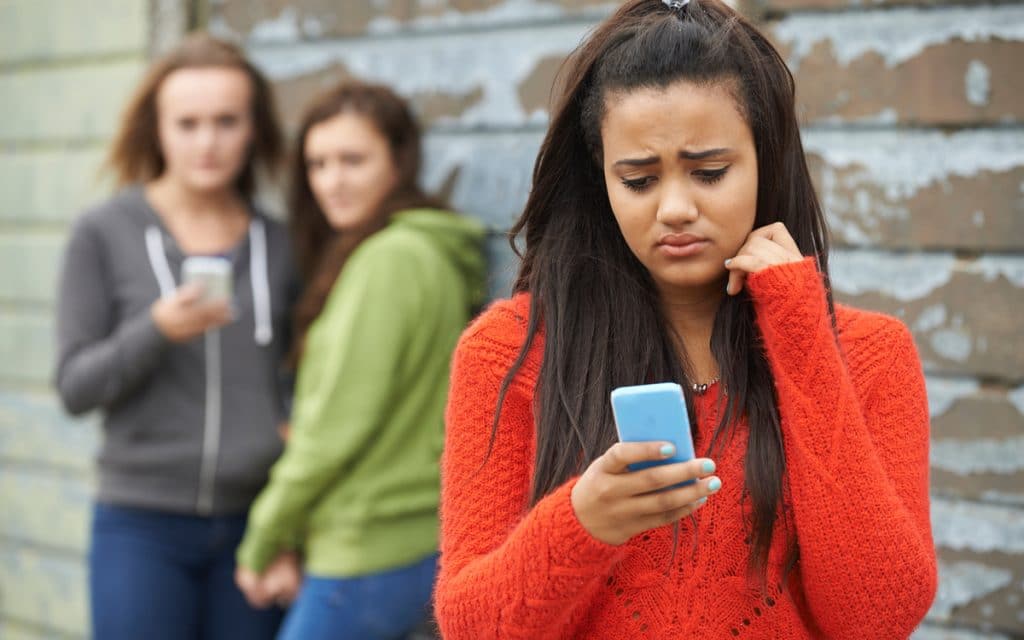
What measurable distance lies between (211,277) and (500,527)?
166 centimetres

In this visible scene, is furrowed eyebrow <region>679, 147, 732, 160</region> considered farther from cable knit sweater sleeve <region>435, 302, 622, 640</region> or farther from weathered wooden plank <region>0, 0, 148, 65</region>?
weathered wooden plank <region>0, 0, 148, 65</region>

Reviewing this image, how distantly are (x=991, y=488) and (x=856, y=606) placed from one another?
1.29m

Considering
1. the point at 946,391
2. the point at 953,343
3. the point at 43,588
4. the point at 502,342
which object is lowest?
the point at 43,588

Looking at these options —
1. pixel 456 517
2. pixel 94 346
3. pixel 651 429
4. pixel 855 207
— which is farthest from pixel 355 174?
pixel 651 429

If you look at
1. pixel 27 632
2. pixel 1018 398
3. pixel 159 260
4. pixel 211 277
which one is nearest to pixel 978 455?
pixel 1018 398

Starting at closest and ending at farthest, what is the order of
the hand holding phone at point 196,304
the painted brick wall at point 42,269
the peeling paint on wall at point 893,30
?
1. the peeling paint on wall at point 893,30
2. the hand holding phone at point 196,304
3. the painted brick wall at point 42,269

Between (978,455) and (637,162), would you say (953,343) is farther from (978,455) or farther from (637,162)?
(637,162)

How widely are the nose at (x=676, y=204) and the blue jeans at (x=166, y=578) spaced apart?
2.04 m

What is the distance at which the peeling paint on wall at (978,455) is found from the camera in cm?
270

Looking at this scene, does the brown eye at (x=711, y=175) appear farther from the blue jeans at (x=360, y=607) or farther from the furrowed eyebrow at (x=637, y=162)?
the blue jeans at (x=360, y=607)

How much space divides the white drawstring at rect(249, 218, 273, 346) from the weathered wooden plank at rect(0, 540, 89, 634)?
179 centimetres

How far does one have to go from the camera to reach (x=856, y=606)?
1.60 metres

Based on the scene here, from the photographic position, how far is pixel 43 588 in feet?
15.7

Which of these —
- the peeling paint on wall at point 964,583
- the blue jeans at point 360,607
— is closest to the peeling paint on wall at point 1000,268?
the peeling paint on wall at point 964,583
